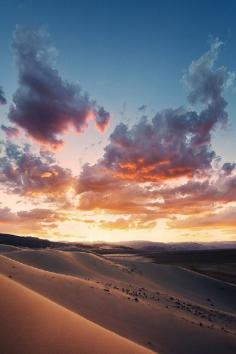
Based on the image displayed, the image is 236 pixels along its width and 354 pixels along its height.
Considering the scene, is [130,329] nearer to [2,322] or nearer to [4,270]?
[2,322]

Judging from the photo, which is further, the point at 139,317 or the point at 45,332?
the point at 139,317

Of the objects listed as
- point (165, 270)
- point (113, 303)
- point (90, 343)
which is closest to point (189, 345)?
point (113, 303)

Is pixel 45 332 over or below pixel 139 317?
over

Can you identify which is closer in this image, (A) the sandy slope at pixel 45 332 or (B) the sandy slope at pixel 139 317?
(A) the sandy slope at pixel 45 332

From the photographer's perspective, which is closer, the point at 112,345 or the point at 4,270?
the point at 112,345

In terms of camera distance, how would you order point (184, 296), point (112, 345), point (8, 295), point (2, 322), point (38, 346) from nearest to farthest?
point (38, 346) → point (2, 322) → point (112, 345) → point (8, 295) → point (184, 296)

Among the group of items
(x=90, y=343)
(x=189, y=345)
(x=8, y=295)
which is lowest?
(x=189, y=345)

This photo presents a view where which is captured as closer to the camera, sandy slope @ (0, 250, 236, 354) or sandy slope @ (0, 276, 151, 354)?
sandy slope @ (0, 276, 151, 354)

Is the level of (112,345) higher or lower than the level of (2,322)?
lower
